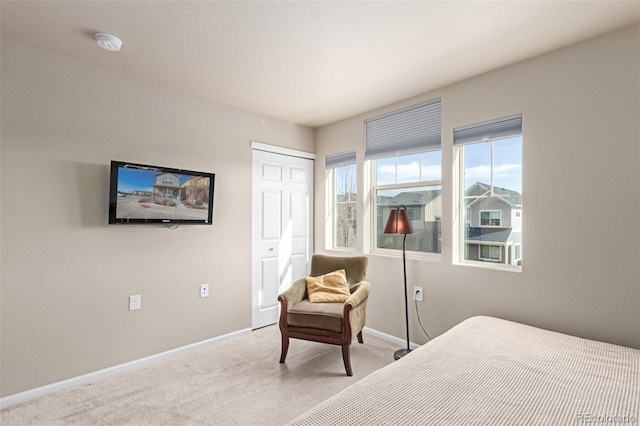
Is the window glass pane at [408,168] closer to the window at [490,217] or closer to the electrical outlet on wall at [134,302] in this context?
the window at [490,217]

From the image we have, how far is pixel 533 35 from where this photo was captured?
209 centimetres

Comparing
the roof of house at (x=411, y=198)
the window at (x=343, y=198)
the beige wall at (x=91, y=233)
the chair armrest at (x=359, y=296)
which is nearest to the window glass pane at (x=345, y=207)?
the window at (x=343, y=198)

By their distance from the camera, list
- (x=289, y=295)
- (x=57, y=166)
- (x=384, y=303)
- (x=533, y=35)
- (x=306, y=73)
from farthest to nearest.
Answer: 1. (x=384, y=303)
2. (x=289, y=295)
3. (x=306, y=73)
4. (x=57, y=166)
5. (x=533, y=35)

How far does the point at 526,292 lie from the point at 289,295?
1845mm

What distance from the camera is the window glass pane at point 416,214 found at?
3.09m

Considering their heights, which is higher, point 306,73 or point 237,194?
point 306,73

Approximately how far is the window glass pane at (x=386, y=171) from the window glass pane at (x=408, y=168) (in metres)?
0.07

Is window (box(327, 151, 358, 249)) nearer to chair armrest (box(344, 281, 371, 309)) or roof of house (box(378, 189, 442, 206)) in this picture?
roof of house (box(378, 189, 442, 206))

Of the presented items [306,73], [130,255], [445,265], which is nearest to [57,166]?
[130,255]

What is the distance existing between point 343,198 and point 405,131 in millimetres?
1124

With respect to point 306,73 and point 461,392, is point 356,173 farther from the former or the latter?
point 461,392

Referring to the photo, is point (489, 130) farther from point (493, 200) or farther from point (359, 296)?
point (359, 296)

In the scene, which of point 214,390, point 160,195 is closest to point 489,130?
point 160,195

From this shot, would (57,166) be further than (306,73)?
No
